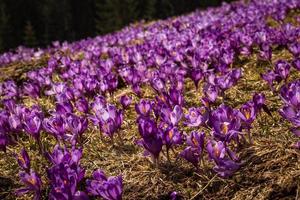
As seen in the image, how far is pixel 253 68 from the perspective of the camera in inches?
222

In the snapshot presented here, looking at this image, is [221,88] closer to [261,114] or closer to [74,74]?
[261,114]

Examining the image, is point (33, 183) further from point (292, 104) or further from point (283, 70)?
point (283, 70)

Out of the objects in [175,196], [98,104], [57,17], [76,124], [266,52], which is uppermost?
[57,17]

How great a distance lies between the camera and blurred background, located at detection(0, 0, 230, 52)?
44594mm

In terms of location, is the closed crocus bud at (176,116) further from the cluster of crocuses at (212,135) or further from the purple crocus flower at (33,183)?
the purple crocus flower at (33,183)

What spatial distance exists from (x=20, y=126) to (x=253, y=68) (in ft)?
9.57

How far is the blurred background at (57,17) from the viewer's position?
44.6 m

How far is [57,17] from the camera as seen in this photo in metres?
46.7

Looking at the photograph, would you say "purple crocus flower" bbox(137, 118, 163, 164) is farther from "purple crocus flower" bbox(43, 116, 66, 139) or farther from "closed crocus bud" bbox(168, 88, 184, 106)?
"closed crocus bud" bbox(168, 88, 184, 106)

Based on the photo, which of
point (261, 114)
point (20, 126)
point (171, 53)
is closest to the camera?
point (261, 114)

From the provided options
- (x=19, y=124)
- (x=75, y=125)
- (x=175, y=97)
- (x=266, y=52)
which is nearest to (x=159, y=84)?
(x=175, y=97)

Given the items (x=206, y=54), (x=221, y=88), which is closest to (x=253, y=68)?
(x=206, y=54)

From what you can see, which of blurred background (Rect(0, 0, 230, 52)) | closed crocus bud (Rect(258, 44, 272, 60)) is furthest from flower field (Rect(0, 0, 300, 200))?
blurred background (Rect(0, 0, 230, 52))

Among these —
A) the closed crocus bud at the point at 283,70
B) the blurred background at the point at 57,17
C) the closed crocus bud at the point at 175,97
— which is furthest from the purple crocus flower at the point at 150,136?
the blurred background at the point at 57,17
